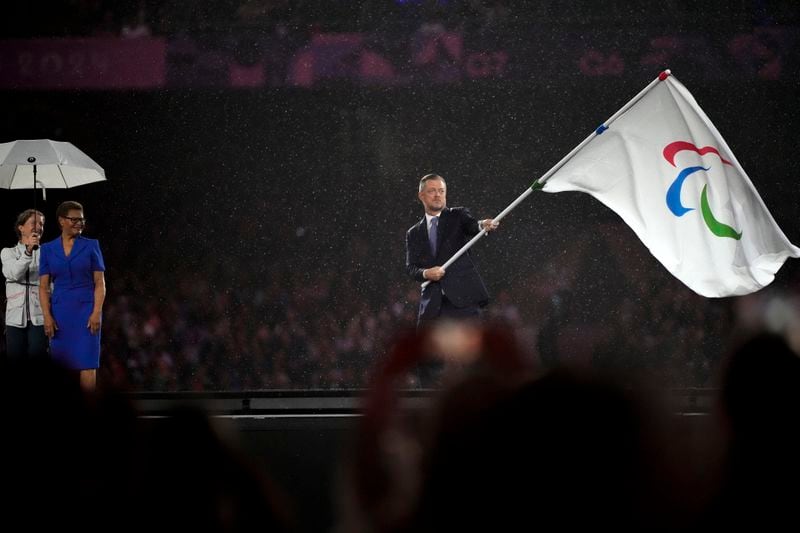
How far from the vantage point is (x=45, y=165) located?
585 centimetres

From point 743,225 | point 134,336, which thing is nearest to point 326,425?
point 743,225

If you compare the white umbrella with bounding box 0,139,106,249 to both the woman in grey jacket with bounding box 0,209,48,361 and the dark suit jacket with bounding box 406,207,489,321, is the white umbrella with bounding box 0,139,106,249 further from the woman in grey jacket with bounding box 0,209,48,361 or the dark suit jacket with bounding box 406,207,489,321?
the dark suit jacket with bounding box 406,207,489,321

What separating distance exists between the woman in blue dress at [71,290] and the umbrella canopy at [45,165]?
A: 1.56 feet

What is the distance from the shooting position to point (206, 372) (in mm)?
7090

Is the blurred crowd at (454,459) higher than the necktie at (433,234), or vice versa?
the necktie at (433,234)

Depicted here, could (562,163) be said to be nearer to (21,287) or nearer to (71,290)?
(71,290)

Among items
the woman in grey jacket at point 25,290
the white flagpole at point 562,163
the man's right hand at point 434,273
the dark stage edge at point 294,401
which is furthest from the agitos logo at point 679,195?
the woman in grey jacket at point 25,290

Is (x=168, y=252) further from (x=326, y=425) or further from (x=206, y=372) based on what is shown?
(x=326, y=425)

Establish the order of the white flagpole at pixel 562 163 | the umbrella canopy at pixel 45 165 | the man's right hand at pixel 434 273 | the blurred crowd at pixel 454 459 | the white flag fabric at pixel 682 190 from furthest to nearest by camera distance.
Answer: the umbrella canopy at pixel 45 165
the man's right hand at pixel 434 273
the white flagpole at pixel 562 163
the white flag fabric at pixel 682 190
the blurred crowd at pixel 454 459

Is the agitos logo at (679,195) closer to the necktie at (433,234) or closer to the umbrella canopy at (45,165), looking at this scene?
the necktie at (433,234)

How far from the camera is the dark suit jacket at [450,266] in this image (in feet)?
16.6

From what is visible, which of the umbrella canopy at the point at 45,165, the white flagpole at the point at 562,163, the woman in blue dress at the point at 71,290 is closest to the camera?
the white flagpole at the point at 562,163

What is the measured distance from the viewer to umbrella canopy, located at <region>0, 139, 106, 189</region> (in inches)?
218

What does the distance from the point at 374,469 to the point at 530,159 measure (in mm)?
6556
